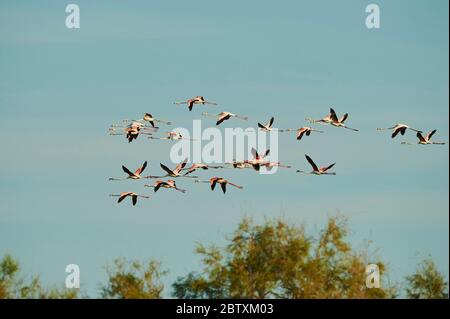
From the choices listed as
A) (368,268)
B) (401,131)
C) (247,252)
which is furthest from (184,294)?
(401,131)

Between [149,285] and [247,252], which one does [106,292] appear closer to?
[149,285]

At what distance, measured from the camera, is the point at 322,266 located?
386 feet

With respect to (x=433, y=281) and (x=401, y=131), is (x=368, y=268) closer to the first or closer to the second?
(x=433, y=281)

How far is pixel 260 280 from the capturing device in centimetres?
11650

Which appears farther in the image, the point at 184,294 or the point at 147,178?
the point at 184,294
